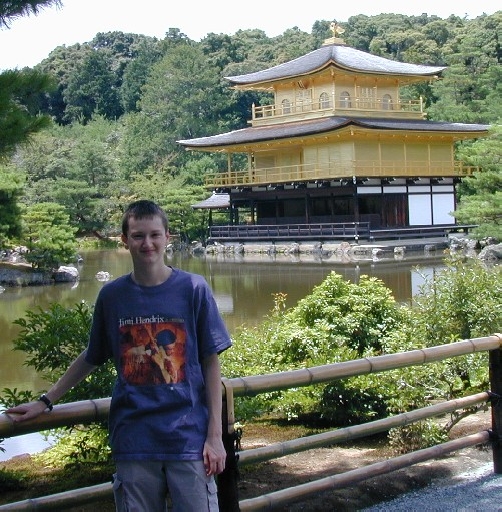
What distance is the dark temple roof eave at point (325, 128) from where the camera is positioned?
27.6m

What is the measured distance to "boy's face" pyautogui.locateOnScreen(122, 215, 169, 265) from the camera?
2361 mm

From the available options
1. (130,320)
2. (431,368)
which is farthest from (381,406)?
(130,320)

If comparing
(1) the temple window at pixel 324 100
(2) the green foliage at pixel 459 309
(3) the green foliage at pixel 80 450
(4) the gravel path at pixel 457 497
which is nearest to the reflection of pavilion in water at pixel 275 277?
(2) the green foliage at pixel 459 309

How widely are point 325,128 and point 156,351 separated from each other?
84.2ft

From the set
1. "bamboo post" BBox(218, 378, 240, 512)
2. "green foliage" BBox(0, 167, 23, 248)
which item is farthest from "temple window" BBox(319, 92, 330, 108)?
"bamboo post" BBox(218, 378, 240, 512)

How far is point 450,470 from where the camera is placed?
12.4ft

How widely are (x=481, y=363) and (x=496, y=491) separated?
221 centimetres

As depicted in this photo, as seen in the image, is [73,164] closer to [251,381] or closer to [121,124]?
[121,124]

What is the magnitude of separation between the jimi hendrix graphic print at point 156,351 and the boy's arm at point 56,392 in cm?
23

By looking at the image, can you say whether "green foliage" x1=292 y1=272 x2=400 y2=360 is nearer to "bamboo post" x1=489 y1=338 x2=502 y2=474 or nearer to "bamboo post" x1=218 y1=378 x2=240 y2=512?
"bamboo post" x1=489 y1=338 x2=502 y2=474

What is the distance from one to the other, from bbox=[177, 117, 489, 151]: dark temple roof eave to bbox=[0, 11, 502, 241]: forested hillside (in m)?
1.47

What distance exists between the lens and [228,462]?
2.73 m

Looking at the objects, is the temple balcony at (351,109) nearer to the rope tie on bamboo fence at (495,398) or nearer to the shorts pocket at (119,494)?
the rope tie on bamboo fence at (495,398)

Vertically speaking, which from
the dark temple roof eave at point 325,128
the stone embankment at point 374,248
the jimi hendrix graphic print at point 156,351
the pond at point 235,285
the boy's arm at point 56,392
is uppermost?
the dark temple roof eave at point 325,128
